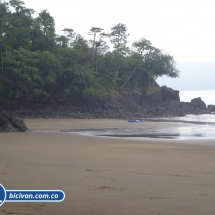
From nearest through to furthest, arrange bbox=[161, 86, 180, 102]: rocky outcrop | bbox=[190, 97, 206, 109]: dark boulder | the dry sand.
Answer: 1. the dry sand
2. bbox=[161, 86, 180, 102]: rocky outcrop
3. bbox=[190, 97, 206, 109]: dark boulder

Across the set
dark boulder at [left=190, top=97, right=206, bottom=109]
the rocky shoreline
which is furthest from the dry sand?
dark boulder at [left=190, top=97, right=206, bottom=109]

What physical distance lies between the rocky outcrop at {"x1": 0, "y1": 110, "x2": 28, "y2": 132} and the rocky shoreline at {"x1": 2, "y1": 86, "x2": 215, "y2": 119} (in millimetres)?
12496

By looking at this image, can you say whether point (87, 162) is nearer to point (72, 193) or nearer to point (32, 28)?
point (72, 193)

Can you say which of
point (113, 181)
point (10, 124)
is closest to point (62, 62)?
point (10, 124)

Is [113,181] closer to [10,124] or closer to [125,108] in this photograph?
[10,124]

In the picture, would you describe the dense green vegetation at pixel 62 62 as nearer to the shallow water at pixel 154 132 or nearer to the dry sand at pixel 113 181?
the shallow water at pixel 154 132

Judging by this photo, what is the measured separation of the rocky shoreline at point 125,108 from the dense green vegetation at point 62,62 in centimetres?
100

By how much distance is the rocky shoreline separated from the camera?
107 ft

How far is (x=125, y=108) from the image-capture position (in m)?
38.7

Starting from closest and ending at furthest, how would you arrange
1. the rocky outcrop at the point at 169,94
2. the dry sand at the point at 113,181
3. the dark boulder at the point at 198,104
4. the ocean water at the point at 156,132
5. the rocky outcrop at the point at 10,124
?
the dry sand at the point at 113,181 < the rocky outcrop at the point at 10,124 < the ocean water at the point at 156,132 < the rocky outcrop at the point at 169,94 < the dark boulder at the point at 198,104

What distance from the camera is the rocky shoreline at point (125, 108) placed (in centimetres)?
3269

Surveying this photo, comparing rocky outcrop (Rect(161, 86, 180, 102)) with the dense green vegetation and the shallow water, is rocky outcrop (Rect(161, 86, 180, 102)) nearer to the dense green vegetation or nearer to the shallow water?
the dense green vegetation

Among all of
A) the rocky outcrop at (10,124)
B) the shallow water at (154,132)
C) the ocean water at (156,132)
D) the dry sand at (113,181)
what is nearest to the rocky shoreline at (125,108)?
the shallow water at (154,132)

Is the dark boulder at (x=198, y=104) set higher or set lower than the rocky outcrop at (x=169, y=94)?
lower
